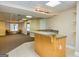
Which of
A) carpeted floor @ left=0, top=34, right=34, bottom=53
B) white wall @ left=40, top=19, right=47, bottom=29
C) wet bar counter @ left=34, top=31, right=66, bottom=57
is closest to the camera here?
wet bar counter @ left=34, top=31, right=66, bottom=57

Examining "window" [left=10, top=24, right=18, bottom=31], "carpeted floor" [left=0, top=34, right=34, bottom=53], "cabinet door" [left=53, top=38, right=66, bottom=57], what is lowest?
"carpeted floor" [left=0, top=34, right=34, bottom=53]

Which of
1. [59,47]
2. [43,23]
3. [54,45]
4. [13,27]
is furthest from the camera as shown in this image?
[13,27]

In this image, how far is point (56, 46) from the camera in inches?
149

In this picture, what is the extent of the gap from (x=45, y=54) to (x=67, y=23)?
2592 mm

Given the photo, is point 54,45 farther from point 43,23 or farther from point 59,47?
point 43,23

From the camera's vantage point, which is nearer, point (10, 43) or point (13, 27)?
point (10, 43)

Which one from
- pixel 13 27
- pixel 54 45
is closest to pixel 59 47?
pixel 54 45

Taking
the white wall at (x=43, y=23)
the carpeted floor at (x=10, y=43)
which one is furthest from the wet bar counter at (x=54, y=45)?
the white wall at (x=43, y=23)

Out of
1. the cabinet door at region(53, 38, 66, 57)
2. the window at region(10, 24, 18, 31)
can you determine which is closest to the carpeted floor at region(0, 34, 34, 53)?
the cabinet door at region(53, 38, 66, 57)

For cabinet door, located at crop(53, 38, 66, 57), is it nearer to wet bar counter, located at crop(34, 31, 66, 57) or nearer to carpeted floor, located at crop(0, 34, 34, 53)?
wet bar counter, located at crop(34, 31, 66, 57)

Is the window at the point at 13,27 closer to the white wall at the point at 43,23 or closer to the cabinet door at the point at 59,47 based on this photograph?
the white wall at the point at 43,23

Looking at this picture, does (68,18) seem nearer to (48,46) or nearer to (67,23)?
(67,23)

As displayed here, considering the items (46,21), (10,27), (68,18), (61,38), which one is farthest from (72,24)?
(10,27)

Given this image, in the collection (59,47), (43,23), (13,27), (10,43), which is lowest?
(10,43)
